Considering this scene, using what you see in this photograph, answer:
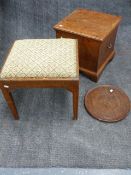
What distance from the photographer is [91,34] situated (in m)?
1.43

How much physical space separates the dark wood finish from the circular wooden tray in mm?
153

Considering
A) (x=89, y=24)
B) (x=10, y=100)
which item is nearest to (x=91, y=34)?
(x=89, y=24)

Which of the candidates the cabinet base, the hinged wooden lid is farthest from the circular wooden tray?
the hinged wooden lid

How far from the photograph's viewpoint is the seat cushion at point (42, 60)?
3.64ft

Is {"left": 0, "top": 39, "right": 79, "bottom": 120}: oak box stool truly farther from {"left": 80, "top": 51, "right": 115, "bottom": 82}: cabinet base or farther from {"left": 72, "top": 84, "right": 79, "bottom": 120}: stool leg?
{"left": 80, "top": 51, "right": 115, "bottom": 82}: cabinet base

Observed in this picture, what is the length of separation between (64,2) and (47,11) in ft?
0.66

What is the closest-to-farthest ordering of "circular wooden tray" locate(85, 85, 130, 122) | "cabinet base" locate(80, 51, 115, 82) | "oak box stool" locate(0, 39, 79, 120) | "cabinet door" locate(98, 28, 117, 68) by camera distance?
"oak box stool" locate(0, 39, 79, 120), "circular wooden tray" locate(85, 85, 130, 122), "cabinet door" locate(98, 28, 117, 68), "cabinet base" locate(80, 51, 115, 82)

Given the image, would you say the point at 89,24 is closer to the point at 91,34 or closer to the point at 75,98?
the point at 91,34

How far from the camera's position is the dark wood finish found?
1.44m

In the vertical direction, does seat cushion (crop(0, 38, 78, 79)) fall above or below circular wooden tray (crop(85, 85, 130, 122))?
above

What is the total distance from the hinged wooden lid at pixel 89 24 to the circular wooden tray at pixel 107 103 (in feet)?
1.32

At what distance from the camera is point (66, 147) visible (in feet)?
4.06

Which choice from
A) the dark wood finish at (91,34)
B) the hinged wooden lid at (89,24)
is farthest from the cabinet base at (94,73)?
the hinged wooden lid at (89,24)

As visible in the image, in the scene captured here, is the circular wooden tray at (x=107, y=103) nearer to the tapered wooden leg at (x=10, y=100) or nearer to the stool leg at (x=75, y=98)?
the stool leg at (x=75, y=98)
